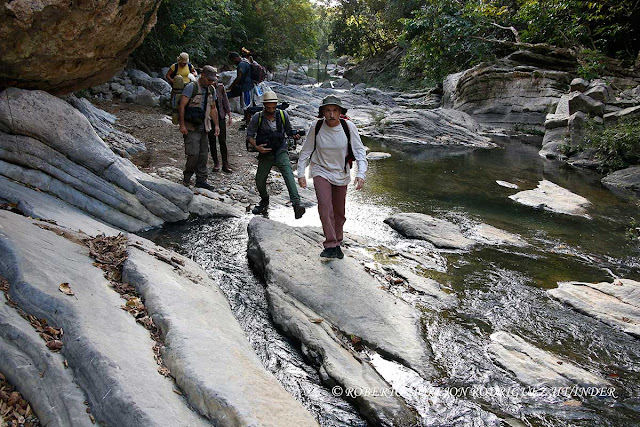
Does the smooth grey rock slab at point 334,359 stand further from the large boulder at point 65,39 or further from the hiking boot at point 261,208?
the large boulder at point 65,39

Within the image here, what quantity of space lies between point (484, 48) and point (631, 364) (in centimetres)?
2253

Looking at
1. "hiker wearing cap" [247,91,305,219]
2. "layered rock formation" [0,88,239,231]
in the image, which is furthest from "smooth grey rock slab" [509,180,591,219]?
"layered rock formation" [0,88,239,231]

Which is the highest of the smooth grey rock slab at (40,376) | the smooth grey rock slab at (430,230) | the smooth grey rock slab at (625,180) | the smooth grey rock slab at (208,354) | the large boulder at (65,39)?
the large boulder at (65,39)

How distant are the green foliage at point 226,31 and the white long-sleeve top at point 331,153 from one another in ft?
39.1

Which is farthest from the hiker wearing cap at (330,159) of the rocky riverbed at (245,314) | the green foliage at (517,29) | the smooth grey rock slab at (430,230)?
the green foliage at (517,29)

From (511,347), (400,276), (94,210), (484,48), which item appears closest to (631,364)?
(511,347)

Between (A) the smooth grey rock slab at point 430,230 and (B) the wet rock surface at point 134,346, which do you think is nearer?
(B) the wet rock surface at point 134,346

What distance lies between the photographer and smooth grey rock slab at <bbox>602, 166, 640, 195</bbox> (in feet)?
38.3

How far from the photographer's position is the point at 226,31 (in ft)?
82.0

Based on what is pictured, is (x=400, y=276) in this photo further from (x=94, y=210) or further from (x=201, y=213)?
(x=94, y=210)

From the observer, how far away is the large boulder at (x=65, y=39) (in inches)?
219

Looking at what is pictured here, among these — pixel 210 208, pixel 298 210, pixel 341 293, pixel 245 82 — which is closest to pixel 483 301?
pixel 341 293

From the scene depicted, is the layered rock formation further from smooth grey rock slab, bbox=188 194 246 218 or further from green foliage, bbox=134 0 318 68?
green foliage, bbox=134 0 318 68

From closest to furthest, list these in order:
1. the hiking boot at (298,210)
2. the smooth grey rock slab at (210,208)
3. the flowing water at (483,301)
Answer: the flowing water at (483,301) < the smooth grey rock slab at (210,208) < the hiking boot at (298,210)
